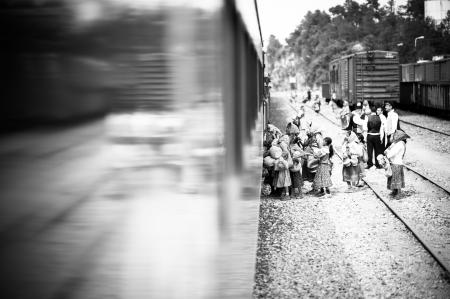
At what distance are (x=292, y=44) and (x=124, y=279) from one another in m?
106

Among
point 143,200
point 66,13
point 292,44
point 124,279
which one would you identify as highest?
point 292,44

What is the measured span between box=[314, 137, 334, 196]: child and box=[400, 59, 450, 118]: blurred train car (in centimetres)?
1629

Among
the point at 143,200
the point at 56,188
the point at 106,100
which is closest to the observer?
the point at 56,188

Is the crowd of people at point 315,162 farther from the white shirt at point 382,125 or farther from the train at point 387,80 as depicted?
the train at point 387,80

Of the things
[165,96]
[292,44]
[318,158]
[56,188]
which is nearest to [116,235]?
[56,188]

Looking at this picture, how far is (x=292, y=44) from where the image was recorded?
10500cm

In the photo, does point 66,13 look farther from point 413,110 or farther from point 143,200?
point 413,110

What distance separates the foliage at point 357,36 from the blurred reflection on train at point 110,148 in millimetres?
40871

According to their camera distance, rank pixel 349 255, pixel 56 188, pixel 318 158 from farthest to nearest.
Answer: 1. pixel 318 158
2. pixel 349 255
3. pixel 56 188

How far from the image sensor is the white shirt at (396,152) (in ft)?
35.1

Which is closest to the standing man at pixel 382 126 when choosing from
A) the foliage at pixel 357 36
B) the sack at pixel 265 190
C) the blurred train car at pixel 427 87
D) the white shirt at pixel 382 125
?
the white shirt at pixel 382 125

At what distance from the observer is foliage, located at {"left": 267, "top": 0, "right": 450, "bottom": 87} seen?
62.4 meters

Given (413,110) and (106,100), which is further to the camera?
(413,110)

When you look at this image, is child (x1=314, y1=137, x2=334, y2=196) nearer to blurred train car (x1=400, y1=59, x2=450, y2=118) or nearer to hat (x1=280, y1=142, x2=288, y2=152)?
hat (x1=280, y1=142, x2=288, y2=152)
